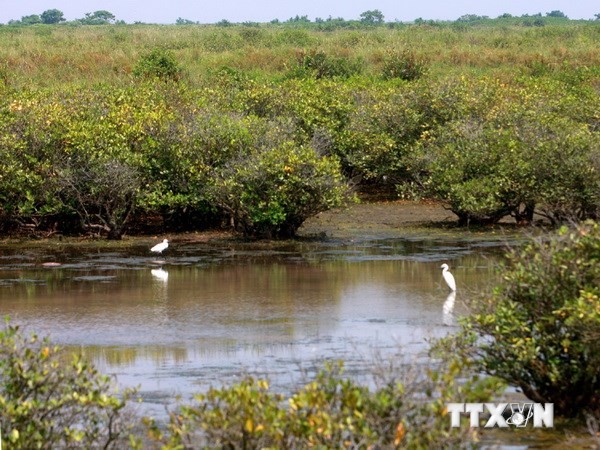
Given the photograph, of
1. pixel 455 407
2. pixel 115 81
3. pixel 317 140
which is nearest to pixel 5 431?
pixel 455 407

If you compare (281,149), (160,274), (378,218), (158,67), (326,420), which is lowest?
(378,218)

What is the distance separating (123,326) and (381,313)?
3.58 meters

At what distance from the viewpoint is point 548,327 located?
35.0 ft

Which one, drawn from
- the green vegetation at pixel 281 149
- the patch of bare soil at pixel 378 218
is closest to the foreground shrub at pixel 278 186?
the green vegetation at pixel 281 149

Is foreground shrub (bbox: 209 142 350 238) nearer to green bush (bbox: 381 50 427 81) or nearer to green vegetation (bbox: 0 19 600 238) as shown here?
green vegetation (bbox: 0 19 600 238)

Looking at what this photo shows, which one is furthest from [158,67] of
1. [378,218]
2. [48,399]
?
[48,399]

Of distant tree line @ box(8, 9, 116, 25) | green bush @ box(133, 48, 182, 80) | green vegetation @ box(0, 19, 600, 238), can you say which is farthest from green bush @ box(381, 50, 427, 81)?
distant tree line @ box(8, 9, 116, 25)

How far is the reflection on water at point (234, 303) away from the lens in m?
13.8

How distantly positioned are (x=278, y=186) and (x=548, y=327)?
14.2 m

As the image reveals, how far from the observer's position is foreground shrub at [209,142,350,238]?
2444 centimetres

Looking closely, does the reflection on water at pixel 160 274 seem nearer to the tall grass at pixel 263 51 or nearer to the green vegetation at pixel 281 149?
the green vegetation at pixel 281 149

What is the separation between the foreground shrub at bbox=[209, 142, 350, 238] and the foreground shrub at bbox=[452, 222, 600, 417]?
44.7ft

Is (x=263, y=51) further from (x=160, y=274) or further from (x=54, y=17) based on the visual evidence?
(x=54, y=17)

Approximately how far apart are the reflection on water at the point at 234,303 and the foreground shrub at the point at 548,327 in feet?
2.12
